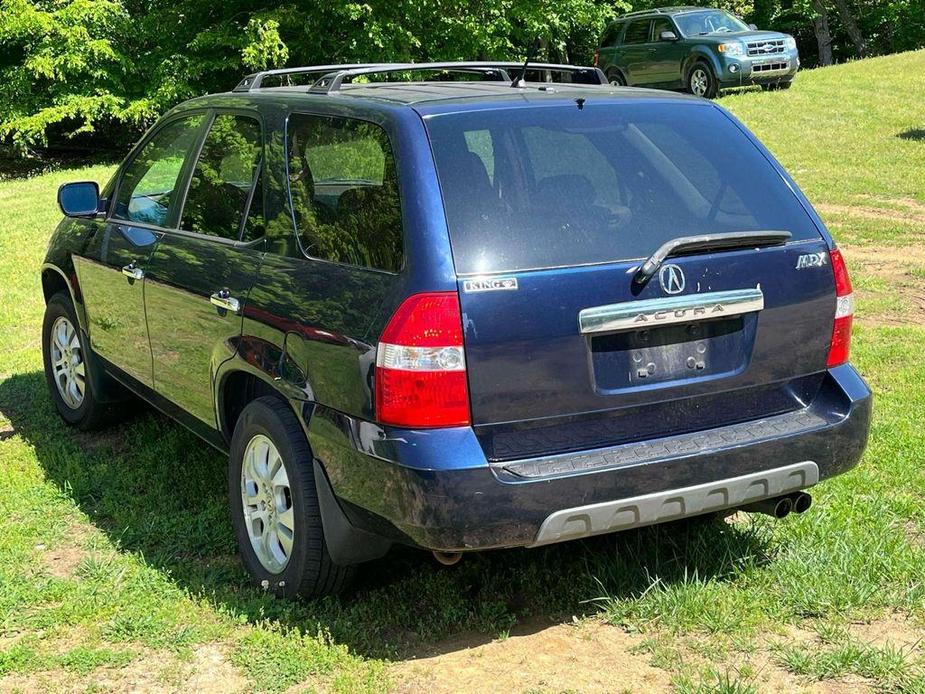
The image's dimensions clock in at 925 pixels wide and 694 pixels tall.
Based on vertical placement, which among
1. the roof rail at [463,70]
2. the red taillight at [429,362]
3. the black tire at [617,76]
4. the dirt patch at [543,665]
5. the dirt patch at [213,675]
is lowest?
the dirt patch at [543,665]

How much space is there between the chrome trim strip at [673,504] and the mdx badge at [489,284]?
2.30ft

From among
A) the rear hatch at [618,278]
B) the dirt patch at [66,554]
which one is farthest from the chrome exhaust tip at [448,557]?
the dirt patch at [66,554]

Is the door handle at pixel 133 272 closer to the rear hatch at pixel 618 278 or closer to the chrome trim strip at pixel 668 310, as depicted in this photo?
the rear hatch at pixel 618 278

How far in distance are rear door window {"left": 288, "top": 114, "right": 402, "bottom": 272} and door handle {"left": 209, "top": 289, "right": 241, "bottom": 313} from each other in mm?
415

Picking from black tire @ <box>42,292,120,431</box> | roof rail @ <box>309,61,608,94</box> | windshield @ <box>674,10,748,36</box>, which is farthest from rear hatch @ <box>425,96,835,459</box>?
windshield @ <box>674,10,748,36</box>

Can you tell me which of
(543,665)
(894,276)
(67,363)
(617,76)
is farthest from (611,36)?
(543,665)

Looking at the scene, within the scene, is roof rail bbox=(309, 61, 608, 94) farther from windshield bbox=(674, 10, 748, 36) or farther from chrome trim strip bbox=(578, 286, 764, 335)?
windshield bbox=(674, 10, 748, 36)

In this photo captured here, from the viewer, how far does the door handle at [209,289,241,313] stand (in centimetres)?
437

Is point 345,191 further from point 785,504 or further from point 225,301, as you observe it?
point 785,504

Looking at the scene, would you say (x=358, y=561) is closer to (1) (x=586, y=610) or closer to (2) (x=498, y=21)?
(1) (x=586, y=610)

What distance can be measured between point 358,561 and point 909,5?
40193 mm

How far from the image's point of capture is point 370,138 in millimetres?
3957

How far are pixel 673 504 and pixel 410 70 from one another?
224cm

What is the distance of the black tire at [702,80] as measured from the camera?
21.3m
